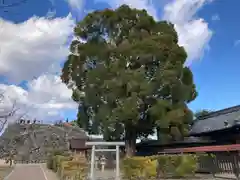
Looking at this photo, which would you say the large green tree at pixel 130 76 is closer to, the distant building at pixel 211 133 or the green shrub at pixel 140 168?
the distant building at pixel 211 133

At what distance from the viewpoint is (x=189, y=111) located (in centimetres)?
2655

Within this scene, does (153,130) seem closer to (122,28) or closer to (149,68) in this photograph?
(149,68)

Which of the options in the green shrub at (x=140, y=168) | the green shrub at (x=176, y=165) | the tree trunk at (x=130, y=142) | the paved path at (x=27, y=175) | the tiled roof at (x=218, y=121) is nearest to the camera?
the green shrub at (x=140, y=168)

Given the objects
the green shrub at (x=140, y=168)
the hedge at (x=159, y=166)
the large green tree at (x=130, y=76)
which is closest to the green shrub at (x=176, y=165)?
the hedge at (x=159, y=166)

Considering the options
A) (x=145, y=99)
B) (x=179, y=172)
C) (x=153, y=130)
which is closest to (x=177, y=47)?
(x=145, y=99)

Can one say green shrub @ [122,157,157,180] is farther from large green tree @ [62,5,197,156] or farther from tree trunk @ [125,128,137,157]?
tree trunk @ [125,128,137,157]

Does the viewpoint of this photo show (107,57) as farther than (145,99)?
Yes

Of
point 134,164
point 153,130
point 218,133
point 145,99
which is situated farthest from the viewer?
point 153,130

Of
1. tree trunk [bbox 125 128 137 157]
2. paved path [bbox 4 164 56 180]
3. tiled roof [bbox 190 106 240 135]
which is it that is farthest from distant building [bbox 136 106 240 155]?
paved path [bbox 4 164 56 180]

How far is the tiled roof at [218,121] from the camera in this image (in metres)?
22.2

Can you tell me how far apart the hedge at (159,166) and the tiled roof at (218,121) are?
535cm

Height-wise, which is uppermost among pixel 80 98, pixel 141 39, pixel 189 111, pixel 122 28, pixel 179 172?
pixel 122 28

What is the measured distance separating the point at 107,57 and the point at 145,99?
548 centimetres

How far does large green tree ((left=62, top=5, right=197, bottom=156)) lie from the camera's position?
24297 millimetres
